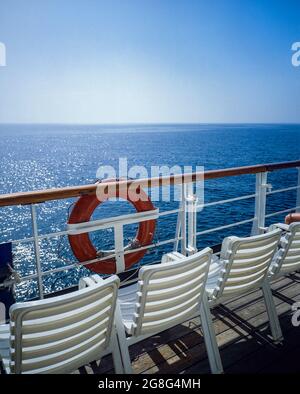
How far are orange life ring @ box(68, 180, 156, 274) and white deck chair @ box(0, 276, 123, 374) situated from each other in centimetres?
87

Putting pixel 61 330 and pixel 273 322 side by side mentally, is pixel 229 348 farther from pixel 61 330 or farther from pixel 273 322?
pixel 61 330

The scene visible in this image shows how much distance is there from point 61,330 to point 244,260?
836mm

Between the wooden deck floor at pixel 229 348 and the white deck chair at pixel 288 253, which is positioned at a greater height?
the white deck chair at pixel 288 253

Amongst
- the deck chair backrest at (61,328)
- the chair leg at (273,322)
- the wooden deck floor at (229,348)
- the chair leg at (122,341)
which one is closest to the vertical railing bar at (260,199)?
the wooden deck floor at (229,348)

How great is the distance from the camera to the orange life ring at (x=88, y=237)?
1998 mm

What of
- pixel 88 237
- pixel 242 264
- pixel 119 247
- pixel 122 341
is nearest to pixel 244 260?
pixel 242 264

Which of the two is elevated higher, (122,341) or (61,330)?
(61,330)

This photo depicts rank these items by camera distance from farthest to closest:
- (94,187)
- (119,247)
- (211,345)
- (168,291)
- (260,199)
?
(260,199) < (119,247) < (94,187) < (211,345) < (168,291)

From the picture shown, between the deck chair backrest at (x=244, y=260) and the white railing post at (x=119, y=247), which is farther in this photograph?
the white railing post at (x=119, y=247)

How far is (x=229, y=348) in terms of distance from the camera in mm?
1564

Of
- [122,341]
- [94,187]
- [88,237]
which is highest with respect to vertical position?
[94,187]

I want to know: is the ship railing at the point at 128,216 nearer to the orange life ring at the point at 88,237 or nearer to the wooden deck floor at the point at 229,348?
the orange life ring at the point at 88,237

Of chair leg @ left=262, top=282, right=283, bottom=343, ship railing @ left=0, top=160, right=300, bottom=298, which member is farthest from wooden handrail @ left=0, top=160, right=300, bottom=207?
chair leg @ left=262, top=282, right=283, bottom=343

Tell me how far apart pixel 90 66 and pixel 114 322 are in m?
63.5
